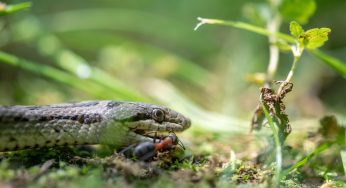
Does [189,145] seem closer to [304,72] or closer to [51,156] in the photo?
[51,156]

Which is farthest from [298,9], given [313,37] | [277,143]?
[277,143]

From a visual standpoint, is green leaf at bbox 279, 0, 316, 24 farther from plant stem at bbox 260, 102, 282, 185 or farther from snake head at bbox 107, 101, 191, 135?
snake head at bbox 107, 101, 191, 135

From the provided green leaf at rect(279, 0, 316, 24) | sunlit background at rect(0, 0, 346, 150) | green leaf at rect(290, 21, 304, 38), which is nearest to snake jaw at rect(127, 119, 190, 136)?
green leaf at rect(290, 21, 304, 38)

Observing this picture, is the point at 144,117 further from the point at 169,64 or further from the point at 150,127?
the point at 169,64

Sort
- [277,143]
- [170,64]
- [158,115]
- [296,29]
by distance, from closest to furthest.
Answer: [277,143], [296,29], [158,115], [170,64]

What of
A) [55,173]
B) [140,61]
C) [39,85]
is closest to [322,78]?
[140,61]

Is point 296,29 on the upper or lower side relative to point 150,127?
upper

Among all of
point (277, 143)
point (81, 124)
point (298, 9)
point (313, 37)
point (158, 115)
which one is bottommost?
point (277, 143)

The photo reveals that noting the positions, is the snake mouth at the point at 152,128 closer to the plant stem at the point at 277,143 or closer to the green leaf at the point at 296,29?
the plant stem at the point at 277,143

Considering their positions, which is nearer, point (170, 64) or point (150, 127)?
point (150, 127)
